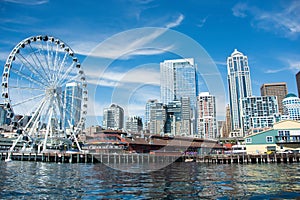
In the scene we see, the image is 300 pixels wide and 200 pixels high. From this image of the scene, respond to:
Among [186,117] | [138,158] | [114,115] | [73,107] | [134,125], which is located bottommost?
[138,158]

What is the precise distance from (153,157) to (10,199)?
58.3 meters

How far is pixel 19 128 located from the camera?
60969 millimetres

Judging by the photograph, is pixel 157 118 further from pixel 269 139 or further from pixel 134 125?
pixel 269 139

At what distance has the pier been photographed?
58250 millimetres

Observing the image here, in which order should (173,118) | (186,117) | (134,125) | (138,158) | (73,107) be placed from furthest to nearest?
(186,117) < (173,118) < (134,125) < (138,158) < (73,107)

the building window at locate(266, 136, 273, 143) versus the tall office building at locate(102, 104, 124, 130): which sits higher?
the tall office building at locate(102, 104, 124, 130)

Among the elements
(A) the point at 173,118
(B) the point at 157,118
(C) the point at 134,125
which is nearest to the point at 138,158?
(C) the point at 134,125

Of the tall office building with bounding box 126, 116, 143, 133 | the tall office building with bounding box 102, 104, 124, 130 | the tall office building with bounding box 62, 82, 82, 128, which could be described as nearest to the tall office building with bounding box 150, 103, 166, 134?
the tall office building with bounding box 126, 116, 143, 133

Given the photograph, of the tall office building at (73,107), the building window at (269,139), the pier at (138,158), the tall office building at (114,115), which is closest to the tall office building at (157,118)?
the tall office building at (114,115)

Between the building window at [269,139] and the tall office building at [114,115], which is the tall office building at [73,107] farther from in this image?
the building window at [269,139]

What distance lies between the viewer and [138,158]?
228 feet

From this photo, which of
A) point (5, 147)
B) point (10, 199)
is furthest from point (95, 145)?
point (10, 199)

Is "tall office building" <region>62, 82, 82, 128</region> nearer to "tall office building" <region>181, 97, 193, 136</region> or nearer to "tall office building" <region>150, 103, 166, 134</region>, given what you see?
"tall office building" <region>150, 103, 166, 134</region>

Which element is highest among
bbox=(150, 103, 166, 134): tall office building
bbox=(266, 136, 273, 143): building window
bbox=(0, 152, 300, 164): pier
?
bbox=(150, 103, 166, 134): tall office building
